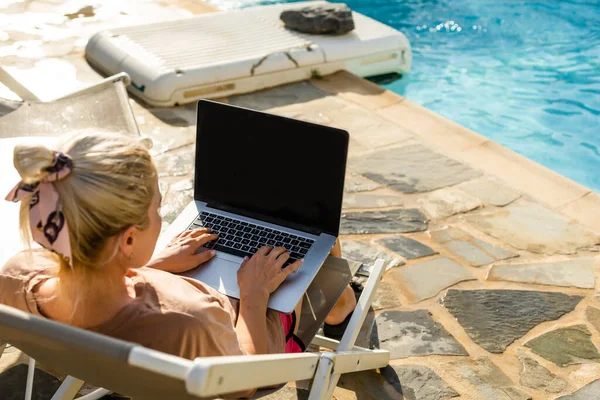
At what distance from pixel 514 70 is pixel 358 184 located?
349 centimetres

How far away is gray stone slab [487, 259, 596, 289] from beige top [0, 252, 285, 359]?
6.05 feet

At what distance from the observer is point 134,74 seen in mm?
4930

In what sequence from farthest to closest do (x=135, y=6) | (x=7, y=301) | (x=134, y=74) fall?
(x=135, y=6), (x=134, y=74), (x=7, y=301)

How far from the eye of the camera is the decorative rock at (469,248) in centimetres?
348

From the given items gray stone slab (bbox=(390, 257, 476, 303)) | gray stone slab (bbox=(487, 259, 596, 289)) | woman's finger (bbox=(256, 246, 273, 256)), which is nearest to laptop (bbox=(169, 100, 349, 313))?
woman's finger (bbox=(256, 246, 273, 256))

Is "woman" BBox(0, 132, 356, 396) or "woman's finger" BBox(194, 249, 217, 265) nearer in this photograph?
"woman" BBox(0, 132, 356, 396)

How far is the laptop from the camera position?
2.29 meters

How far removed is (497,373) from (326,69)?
319 cm

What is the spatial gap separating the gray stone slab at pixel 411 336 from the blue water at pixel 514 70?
301 centimetres

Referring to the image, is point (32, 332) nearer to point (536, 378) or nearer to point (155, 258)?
Answer: point (155, 258)

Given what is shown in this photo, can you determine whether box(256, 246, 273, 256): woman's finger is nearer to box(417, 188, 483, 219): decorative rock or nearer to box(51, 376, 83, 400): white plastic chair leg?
box(51, 376, 83, 400): white plastic chair leg

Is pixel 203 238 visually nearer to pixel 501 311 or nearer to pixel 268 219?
pixel 268 219

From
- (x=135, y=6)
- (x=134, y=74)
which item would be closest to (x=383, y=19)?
(x=135, y=6)

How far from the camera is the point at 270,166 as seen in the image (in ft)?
7.93
